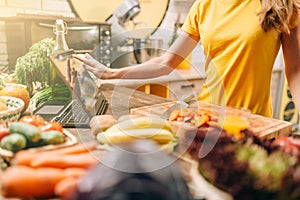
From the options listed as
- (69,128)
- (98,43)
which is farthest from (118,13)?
(69,128)

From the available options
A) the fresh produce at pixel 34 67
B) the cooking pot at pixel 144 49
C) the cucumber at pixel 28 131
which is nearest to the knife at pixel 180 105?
the cucumber at pixel 28 131

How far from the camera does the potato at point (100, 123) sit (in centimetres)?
77

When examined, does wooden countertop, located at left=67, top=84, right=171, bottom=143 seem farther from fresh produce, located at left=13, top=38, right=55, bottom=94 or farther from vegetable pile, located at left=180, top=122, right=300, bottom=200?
vegetable pile, located at left=180, top=122, right=300, bottom=200

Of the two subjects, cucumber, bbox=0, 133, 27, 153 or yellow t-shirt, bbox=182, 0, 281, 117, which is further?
yellow t-shirt, bbox=182, 0, 281, 117

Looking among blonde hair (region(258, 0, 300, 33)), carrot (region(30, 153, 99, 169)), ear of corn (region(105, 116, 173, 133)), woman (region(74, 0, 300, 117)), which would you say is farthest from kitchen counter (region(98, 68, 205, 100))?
carrot (region(30, 153, 99, 169))

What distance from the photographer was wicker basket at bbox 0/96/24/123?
888 millimetres

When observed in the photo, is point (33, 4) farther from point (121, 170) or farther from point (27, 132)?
point (121, 170)

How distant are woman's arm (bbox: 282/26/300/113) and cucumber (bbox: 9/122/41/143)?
1.03m

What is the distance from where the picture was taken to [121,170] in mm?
487

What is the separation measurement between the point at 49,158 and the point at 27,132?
0.13 metres

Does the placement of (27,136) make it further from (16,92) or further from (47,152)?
(16,92)

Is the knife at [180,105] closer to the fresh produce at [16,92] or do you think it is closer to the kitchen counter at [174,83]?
the fresh produce at [16,92]

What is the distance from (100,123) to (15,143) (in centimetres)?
23

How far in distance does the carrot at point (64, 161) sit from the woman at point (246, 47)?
623 millimetres
